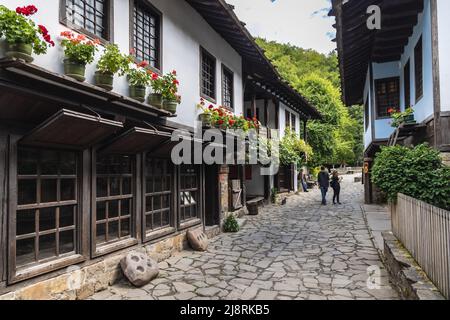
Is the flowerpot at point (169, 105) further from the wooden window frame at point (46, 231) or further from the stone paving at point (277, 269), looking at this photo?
the stone paving at point (277, 269)

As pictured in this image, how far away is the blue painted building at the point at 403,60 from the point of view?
6902mm

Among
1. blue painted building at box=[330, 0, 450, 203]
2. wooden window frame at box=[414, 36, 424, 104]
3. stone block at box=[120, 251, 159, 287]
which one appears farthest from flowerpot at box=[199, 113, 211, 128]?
wooden window frame at box=[414, 36, 424, 104]

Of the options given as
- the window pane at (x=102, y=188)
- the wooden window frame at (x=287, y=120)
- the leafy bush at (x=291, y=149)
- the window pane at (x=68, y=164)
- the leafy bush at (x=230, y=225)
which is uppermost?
the wooden window frame at (x=287, y=120)

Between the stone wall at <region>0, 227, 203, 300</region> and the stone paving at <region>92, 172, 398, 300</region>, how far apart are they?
187 millimetres

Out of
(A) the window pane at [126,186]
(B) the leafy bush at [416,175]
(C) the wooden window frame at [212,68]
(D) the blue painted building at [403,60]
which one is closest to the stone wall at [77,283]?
(A) the window pane at [126,186]

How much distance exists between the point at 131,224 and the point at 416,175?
592 centimetres

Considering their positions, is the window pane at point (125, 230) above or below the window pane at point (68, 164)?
below

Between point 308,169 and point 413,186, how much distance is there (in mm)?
22515

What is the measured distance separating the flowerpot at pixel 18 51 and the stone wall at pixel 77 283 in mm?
2769

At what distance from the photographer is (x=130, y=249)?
5930 millimetres

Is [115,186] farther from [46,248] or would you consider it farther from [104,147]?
[46,248]

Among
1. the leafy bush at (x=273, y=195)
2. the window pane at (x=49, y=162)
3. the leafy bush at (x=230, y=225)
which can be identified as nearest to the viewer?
the window pane at (x=49, y=162)

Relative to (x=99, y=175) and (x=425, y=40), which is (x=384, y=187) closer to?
(x=425, y=40)

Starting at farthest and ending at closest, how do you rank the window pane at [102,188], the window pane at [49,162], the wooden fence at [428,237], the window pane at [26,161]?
the window pane at [102,188] < the window pane at [49,162] < the window pane at [26,161] < the wooden fence at [428,237]
